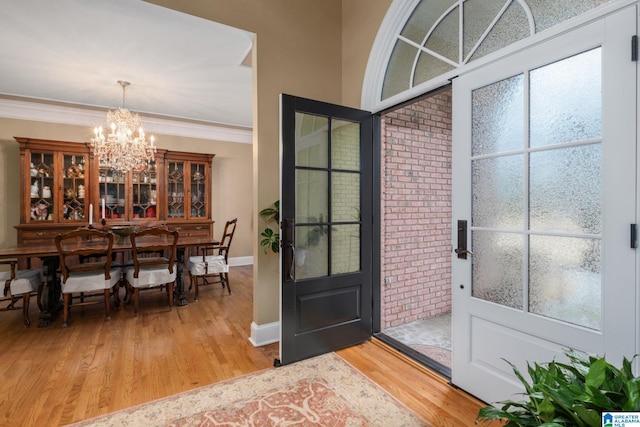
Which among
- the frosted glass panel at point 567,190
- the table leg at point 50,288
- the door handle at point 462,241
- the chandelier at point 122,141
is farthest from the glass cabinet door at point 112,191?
the frosted glass panel at point 567,190

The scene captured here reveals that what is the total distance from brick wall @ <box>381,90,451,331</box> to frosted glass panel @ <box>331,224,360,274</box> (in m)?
0.37

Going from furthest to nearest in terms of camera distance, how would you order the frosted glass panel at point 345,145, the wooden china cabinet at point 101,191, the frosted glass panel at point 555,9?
the wooden china cabinet at point 101,191 < the frosted glass panel at point 345,145 < the frosted glass panel at point 555,9

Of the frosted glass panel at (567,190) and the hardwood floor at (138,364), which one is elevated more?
the frosted glass panel at (567,190)

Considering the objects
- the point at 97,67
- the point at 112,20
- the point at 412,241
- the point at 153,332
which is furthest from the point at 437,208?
the point at 97,67

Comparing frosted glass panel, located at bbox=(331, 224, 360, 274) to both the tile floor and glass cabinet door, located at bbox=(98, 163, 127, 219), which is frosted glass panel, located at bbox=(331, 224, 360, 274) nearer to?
the tile floor

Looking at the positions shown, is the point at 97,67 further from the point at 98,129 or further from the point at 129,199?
the point at 129,199

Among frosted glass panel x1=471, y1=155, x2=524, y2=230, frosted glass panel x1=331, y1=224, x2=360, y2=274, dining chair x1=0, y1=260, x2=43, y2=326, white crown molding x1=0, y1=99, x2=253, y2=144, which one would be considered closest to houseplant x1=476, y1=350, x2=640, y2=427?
frosted glass panel x1=471, y1=155, x2=524, y2=230

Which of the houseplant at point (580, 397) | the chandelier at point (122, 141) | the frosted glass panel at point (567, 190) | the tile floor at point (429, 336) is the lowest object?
the tile floor at point (429, 336)

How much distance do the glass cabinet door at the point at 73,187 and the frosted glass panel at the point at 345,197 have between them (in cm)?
472

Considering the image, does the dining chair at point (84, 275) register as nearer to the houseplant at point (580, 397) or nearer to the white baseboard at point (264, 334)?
the white baseboard at point (264, 334)

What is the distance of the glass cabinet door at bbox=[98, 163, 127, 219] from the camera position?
525 centimetres

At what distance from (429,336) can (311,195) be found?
6.18 ft

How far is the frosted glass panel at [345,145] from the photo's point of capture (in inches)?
105

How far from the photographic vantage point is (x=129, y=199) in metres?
5.42
